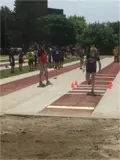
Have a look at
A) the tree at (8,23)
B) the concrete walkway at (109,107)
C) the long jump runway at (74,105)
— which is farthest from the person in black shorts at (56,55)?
the tree at (8,23)

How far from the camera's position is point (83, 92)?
1351cm

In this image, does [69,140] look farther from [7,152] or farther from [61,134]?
[7,152]

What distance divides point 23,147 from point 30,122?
87.0 inches

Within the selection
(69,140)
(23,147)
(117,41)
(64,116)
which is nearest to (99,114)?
(64,116)

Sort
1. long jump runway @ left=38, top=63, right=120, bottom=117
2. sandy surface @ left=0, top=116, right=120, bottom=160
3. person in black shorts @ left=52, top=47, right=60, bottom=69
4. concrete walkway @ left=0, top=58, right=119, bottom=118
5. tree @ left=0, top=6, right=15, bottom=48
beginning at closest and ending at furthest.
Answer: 1. sandy surface @ left=0, top=116, right=120, bottom=160
2. long jump runway @ left=38, top=63, right=120, bottom=117
3. concrete walkway @ left=0, top=58, right=119, bottom=118
4. person in black shorts @ left=52, top=47, right=60, bottom=69
5. tree @ left=0, top=6, right=15, bottom=48

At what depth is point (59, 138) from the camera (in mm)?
6930

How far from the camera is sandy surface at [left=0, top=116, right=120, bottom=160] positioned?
5887 mm

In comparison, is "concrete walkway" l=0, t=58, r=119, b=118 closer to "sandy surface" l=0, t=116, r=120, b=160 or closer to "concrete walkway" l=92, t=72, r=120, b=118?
"concrete walkway" l=92, t=72, r=120, b=118

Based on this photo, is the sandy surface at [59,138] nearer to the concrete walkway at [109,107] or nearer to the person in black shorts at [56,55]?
the concrete walkway at [109,107]

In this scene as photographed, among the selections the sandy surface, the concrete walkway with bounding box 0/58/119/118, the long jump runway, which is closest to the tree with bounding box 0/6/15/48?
the concrete walkway with bounding box 0/58/119/118

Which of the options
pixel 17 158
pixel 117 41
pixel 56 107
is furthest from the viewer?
pixel 117 41

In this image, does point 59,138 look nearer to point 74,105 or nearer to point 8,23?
point 74,105

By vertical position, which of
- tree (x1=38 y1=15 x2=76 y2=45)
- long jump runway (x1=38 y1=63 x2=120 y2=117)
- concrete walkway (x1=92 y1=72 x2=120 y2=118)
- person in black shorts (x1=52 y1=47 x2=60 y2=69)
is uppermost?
tree (x1=38 y1=15 x2=76 y2=45)

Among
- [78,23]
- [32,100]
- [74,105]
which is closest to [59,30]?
[78,23]
